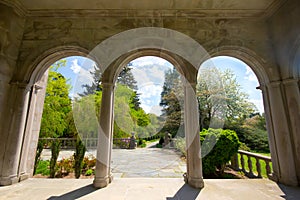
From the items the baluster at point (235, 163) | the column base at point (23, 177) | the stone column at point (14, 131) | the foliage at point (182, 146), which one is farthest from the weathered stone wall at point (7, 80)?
the baluster at point (235, 163)

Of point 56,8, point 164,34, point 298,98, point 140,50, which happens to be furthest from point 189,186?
point 56,8

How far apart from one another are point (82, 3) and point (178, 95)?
21.9 feet

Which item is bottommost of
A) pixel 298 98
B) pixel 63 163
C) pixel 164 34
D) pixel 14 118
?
pixel 63 163

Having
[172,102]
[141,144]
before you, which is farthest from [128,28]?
[141,144]

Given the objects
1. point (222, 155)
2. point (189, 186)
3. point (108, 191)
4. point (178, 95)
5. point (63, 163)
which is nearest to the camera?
point (108, 191)

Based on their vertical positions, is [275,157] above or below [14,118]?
below

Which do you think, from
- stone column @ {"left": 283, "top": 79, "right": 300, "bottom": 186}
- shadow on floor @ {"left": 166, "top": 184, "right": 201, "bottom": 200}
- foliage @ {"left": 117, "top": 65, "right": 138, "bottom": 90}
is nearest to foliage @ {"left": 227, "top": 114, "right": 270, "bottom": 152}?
stone column @ {"left": 283, "top": 79, "right": 300, "bottom": 186}

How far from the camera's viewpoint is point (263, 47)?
312 cm

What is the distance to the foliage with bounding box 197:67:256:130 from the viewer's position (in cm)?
838

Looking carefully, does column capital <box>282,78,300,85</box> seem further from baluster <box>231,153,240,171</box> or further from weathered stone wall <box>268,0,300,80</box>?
baluster <box>231,153,240,171</box>

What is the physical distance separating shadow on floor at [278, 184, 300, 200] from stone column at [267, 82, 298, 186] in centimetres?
14

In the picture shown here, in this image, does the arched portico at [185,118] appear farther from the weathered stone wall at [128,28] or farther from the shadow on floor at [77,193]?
the weathered stone wall at [128,28]

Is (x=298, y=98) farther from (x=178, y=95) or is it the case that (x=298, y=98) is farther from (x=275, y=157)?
(x=178, y=95)

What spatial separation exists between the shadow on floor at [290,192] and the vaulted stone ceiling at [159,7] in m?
3.44
